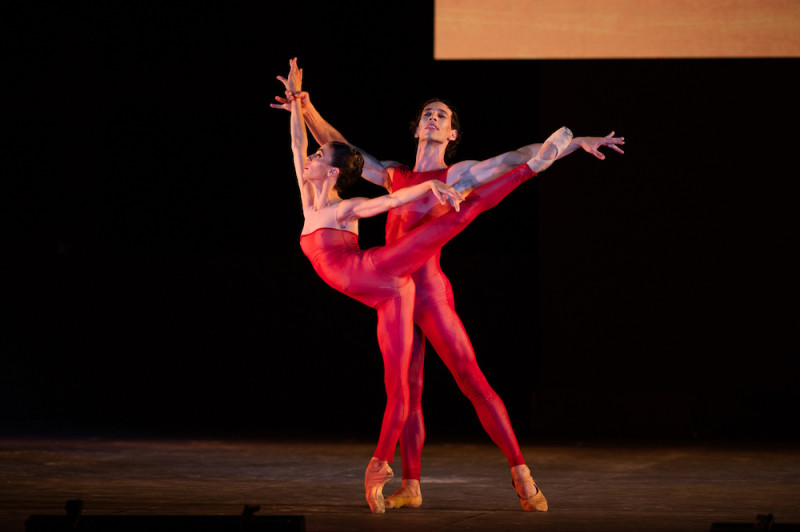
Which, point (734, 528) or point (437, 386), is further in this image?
point (437, 386)

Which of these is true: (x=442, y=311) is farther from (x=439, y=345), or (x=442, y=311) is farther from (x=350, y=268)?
(x=350, y=268)

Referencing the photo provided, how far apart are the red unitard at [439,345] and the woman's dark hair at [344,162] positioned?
0.23 meters

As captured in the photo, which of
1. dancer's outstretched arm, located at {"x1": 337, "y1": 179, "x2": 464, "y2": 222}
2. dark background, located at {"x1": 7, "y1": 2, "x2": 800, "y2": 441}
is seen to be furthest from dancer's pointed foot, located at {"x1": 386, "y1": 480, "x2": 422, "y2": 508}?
dark background, located at {"x1": 7, "y1": 2, "x2": 800, "y2": 441}

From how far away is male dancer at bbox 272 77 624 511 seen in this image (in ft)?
14.0

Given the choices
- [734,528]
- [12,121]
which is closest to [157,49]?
[12,121]

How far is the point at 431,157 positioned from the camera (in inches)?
176

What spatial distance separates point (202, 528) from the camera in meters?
3.11

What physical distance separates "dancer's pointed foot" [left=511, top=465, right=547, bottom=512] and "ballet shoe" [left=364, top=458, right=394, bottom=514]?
462mm

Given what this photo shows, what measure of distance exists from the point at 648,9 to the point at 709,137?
99 cm

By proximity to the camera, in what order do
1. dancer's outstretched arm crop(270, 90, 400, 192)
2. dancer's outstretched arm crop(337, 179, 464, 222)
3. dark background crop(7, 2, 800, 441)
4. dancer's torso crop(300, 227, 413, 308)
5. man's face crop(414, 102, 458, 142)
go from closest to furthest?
1. dancer's outstretched arm crop(337, 179, 464, 222)
2. dancer's torso crop(300, 227, 413, 308)
3. man's face crop(414, 102, 458, 142)
4. dancer's outstretched arm crop(270, 90, 400, 192)
5. dark background crop(7, 2, 800, 441)

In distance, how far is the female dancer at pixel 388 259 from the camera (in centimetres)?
415

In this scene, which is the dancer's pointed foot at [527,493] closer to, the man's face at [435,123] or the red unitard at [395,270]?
the red unitard at [395,270]

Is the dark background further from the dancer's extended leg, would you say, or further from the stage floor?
the dancer's extended leg

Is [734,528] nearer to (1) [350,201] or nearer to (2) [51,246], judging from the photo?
(1) [350,201]
